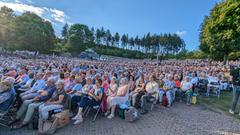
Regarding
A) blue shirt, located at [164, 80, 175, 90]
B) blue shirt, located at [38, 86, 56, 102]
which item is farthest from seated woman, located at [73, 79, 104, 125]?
blue shirt, located at [164, 80, 175, 90]

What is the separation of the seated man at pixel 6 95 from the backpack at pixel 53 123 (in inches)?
37.9

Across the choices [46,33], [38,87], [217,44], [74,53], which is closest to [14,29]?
[46,33]

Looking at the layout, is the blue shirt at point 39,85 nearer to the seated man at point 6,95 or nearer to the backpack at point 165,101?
the seated man at point 6,95

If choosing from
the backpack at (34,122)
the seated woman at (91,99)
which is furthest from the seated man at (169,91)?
the backpack at (34,122)

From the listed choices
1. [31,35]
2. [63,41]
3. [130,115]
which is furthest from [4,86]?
[63,41]

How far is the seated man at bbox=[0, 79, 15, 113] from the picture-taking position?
16.3ft

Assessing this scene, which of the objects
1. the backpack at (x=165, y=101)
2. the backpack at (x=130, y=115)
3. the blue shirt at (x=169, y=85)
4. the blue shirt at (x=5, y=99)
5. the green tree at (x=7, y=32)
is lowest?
the backpack at (x=130, y=115)

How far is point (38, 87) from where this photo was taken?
6543 mm

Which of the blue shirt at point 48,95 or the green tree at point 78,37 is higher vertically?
the green tree at point 78,37

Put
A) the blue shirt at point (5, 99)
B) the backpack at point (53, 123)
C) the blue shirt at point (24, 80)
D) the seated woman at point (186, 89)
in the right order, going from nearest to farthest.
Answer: the backpack at point (53, 123)
the blue shirt at point (5, 99)
the blue shirt at point (24, 80)
the seated woman at point (186, 89)

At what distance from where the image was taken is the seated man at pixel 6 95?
498 cm

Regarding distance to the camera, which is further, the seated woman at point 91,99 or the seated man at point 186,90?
the seated man at point 186,90

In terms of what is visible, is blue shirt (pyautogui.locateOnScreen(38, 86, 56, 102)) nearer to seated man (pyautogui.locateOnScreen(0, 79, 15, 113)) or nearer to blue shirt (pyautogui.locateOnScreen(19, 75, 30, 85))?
seated man (pyautogui.locateOnScreen(0, 79, 15, 113))

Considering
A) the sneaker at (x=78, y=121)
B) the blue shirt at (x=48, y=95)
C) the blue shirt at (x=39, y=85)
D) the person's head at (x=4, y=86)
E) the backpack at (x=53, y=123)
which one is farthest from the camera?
the blue shirt at (x=39, y=85)
